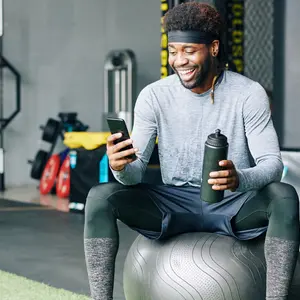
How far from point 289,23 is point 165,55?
37.2 inches

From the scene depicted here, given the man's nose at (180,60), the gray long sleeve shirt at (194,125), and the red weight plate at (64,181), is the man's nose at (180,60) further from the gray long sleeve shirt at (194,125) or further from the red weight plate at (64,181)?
the red weight plate at (64,181)

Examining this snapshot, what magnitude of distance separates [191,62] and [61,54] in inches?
212

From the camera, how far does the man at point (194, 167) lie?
2.07 meters

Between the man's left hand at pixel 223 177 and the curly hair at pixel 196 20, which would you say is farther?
the curly hair at pixel 196 20

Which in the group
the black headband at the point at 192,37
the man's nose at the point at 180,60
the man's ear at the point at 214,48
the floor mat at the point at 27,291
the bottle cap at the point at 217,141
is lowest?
the floor mat at the point at 27,291

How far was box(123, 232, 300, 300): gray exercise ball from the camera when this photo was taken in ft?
6.93

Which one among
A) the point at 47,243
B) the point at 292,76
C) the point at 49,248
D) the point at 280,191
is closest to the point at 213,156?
the point at 280,191

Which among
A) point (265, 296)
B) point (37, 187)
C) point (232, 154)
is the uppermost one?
point (232, 154)

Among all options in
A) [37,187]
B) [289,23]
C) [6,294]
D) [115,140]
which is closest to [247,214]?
[115,140]

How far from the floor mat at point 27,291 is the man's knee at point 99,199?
0.85 m

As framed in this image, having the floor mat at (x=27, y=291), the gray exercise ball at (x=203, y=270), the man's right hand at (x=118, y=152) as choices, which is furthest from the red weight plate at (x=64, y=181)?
the man's right hand at (x=118, y=152)

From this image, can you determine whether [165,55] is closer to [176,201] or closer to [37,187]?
[176,201]

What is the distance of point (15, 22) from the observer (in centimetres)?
735

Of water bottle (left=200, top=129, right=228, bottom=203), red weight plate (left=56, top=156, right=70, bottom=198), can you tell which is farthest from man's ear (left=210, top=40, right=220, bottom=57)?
red weight plate (left=56, top=156, right=70, bottom=198)
